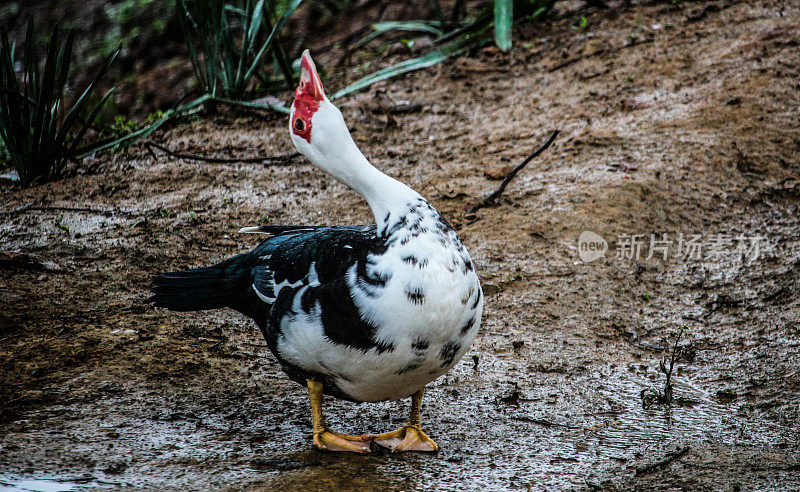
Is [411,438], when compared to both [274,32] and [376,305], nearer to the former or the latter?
[376,305]

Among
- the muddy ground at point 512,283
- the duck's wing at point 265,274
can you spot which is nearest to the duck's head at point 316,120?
the duck's wing at point 265,274

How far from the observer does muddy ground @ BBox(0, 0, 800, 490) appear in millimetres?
2758

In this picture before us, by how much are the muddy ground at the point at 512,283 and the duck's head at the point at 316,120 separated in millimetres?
1117

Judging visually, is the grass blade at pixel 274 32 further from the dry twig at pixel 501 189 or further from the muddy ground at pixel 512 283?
the dry twig at pixel 501 189

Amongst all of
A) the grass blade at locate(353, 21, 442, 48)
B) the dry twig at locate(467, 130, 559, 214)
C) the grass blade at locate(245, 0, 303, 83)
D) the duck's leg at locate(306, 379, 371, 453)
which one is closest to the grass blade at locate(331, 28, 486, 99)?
the grass blade at locate(353, 21, 442, 48)

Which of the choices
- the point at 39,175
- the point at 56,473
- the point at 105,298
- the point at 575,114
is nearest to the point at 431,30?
the point at 575,114

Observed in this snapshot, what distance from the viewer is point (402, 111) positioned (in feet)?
20.6

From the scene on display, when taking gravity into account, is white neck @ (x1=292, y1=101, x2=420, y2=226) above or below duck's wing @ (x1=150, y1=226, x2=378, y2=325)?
above

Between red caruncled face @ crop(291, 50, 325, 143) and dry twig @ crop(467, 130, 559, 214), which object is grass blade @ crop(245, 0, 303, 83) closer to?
dry twig @ crop(467, 130, 559, 214)

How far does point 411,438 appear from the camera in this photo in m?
2.87

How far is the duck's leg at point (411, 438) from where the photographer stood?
2838mm

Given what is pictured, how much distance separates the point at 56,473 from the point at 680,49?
540 centimetres

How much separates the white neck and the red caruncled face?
26mm

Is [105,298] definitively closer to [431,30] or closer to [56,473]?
[56,473]
